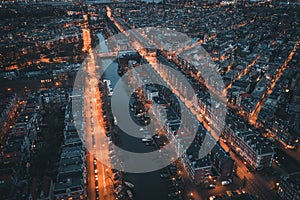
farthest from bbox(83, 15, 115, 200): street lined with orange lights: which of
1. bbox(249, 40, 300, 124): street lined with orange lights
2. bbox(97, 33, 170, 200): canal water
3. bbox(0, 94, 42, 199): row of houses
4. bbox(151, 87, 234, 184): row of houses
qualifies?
bbox(249, 40, 300, 124): street lined with orange lights

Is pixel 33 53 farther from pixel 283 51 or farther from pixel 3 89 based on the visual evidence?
pixel 283 51

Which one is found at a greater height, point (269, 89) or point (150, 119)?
point (269, 89)

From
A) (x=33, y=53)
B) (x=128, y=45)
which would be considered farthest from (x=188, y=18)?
(x=33, y=53)

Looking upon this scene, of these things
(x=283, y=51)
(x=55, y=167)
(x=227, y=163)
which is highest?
(x=283, y=51)

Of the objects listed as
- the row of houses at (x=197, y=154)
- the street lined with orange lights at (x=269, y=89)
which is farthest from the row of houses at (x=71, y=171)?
the street lined with orange lights at (x=269, y=89)

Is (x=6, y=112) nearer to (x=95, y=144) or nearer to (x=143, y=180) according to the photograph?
(x=95, y=144)

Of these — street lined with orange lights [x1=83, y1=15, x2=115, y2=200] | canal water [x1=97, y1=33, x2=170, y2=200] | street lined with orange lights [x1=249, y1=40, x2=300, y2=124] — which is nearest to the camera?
canal water [x1=97, y1=33, x2=170, y2=200]

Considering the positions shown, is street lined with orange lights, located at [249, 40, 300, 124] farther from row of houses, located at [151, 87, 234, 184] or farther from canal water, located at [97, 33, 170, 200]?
canal water, located at [97, 33, 170, 200]

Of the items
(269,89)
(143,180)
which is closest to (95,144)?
(143,180)

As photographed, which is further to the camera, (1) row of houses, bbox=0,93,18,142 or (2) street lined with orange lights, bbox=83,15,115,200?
(1) row of houses, bbox=0,93,18,142
